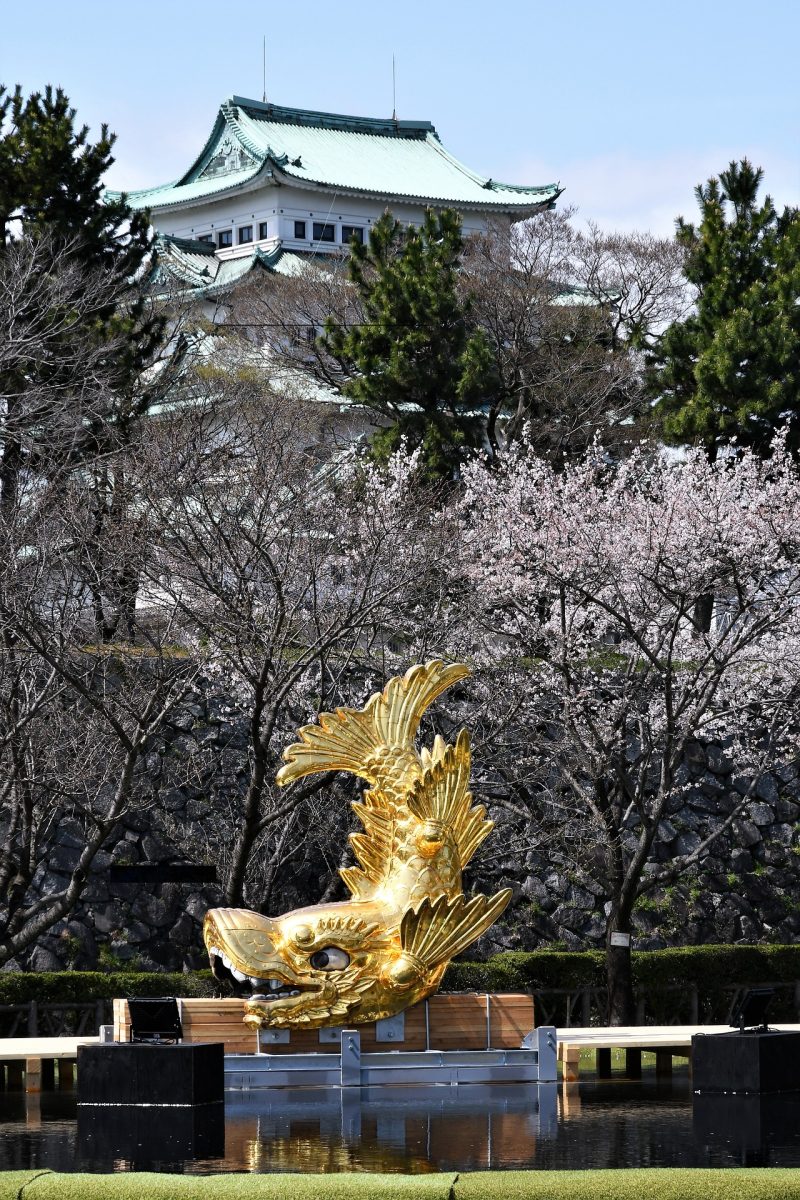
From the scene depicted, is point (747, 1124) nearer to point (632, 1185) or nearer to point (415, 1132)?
point (415, 1132)

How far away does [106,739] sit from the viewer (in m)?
18.3

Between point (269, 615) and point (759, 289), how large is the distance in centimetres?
1172

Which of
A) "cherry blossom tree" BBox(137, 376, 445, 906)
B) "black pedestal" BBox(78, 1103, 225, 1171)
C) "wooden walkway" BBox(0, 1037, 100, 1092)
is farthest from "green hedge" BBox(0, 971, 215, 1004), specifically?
"black pedestal" BBox(78, 1103, 225, 1171)

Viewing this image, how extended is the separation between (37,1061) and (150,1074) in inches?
134

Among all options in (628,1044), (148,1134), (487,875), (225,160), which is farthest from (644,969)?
(225,160)

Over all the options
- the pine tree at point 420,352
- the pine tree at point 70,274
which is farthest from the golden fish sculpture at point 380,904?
the pine tree at point 420,352

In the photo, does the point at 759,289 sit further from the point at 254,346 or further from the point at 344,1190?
the point at 344,1190

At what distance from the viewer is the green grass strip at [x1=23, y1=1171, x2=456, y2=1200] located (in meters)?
8.77

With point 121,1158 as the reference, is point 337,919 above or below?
above

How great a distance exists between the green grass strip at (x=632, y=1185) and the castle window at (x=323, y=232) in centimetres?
3279

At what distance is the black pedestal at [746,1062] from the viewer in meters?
12.8

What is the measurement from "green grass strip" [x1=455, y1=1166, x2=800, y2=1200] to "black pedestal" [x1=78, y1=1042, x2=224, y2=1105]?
3388mm

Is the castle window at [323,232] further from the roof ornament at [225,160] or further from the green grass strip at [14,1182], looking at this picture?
Answer: the green grass strip at [14,1182]

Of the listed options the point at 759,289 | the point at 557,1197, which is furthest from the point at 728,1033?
the point at 759,289
